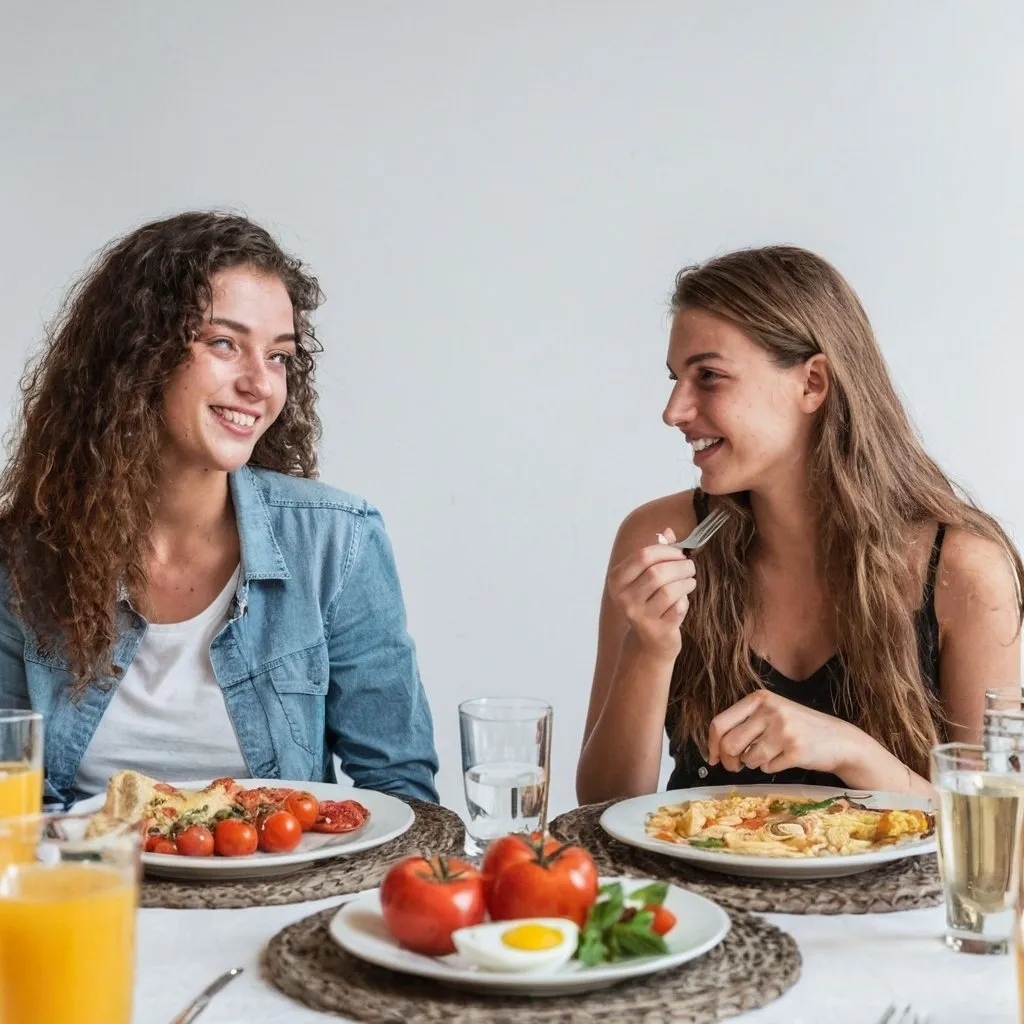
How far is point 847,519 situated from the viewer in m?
2.04

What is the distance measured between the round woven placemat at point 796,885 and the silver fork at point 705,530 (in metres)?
0.66

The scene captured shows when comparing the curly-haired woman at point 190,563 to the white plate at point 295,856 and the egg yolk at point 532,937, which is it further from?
the egg yolk at point 532,937

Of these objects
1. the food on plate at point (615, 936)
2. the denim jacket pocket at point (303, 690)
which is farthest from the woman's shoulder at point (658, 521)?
the food on plate at point (615, 936)

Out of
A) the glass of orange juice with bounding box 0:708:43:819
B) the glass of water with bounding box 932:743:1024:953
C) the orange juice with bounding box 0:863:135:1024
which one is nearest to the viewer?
the orange juice with bounding box 0:863:135:1024

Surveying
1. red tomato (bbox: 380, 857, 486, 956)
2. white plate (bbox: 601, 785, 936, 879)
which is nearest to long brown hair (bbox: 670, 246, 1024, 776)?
white plate (bbox: 601, 785, 936, 879)

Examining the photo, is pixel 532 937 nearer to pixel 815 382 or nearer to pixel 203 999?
pixel 203 999

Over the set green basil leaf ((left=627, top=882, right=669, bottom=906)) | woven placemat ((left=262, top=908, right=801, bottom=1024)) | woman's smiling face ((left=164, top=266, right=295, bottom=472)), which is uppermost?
woman's smiling face ((left=164, top=266, right=295, bottom=472))

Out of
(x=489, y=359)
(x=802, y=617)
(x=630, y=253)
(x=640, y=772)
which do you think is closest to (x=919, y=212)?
(x=630, y=253)

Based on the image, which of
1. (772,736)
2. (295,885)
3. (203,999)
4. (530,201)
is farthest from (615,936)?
(530,201)

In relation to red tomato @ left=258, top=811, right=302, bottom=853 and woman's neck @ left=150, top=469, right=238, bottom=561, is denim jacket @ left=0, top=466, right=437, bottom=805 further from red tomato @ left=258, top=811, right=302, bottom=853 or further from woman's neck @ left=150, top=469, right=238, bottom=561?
red tomato @ left=258, top=811, right=302, bottom=853

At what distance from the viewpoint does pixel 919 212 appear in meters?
3.34

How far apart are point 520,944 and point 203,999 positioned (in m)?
0.25

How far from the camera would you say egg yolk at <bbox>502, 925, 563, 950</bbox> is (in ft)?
3.24

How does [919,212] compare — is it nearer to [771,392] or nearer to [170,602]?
[771,392]
